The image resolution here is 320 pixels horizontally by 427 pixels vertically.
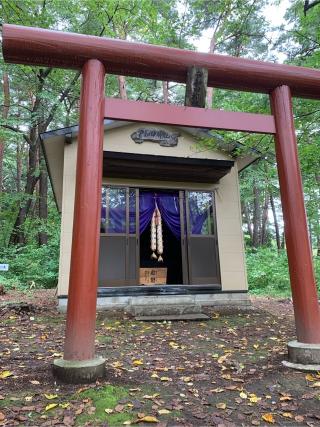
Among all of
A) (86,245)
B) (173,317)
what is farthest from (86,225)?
(173,317)

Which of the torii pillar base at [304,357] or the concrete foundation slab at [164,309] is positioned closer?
the torii pillar base at [304,357]

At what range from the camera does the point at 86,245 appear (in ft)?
11.6

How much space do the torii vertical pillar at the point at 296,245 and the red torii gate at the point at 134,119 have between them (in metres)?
0.01

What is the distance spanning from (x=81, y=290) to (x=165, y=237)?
7.93 m

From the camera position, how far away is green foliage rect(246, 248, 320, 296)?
1367 cm

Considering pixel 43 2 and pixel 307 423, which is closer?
pixel 307 423

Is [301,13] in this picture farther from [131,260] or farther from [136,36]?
[136,36]

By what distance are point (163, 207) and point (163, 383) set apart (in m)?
5.85

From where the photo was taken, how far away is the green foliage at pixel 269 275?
13.7 meters

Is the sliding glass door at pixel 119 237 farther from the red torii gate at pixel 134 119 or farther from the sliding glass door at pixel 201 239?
the red torii gate at pixel 134 119

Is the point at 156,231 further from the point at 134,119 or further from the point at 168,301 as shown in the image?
the point at 134,119

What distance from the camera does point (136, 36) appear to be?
14883 millimetres

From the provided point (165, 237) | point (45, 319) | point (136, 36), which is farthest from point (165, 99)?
point (45, 319)

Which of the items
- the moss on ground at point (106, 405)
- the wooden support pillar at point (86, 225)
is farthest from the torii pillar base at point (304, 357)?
the wooden support pillar at point (86, 225)
